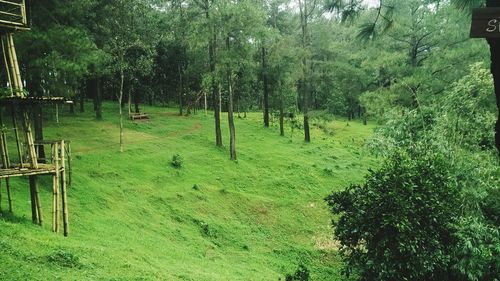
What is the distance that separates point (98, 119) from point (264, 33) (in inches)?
810

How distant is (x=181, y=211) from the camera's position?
888 inches

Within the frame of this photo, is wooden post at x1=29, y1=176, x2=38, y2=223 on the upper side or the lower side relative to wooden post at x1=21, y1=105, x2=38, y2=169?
lower

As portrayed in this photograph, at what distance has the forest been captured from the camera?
488 inches

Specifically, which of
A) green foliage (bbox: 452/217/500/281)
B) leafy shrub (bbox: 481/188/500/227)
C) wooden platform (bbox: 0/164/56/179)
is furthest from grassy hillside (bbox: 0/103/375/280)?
green foliage (bbox: 452/217/500/281)

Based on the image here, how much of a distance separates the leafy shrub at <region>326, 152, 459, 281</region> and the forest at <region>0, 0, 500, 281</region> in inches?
2.0

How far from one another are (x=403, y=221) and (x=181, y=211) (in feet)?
43.5

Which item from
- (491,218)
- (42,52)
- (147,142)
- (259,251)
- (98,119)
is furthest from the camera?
(98,119)

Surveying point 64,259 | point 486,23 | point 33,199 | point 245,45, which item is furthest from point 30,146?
point 245,45

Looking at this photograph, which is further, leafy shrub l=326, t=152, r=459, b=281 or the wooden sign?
leafy shrub l=326, t=152, r=459, b=281

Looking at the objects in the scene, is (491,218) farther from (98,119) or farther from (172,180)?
(98,119)

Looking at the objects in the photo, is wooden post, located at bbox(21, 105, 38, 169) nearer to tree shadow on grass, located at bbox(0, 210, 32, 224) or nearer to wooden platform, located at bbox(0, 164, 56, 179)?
wooden platform, located at bbox(0, 164, 56, 179)

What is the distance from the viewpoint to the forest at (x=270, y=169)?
488 inches

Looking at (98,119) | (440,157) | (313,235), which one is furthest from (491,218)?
(98,119)

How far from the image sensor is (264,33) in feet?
101
